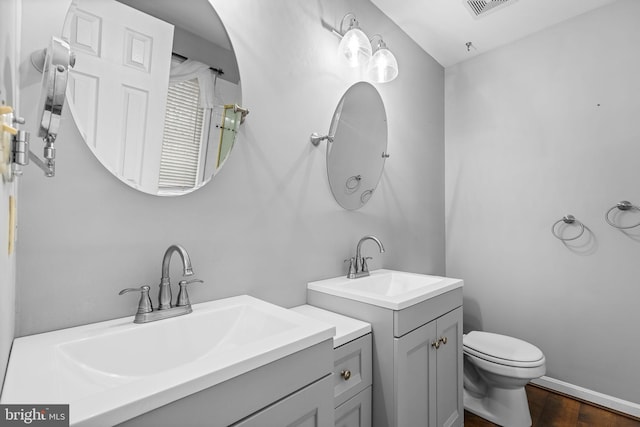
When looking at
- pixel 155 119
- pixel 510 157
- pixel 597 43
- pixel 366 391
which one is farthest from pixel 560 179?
pixel 155 119

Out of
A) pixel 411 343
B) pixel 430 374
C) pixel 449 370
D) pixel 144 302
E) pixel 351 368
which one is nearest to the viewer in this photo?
pixel 144 302

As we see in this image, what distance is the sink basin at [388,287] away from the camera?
4.03ft

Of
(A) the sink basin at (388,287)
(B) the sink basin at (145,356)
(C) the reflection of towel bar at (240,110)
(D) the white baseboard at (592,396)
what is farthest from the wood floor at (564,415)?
(C) the reflection of towel bar at (240,110)

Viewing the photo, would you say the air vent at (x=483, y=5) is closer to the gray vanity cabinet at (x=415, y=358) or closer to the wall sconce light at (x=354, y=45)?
the wall sconce light at (x=354, y=45)

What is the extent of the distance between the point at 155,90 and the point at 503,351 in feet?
7.04

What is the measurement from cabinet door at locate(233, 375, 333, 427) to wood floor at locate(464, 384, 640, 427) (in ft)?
4.59

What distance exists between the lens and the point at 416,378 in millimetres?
1286

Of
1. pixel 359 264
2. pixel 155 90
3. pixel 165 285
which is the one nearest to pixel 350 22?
pixel 155 90

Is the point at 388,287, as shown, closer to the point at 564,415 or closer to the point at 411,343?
the point at 411,343

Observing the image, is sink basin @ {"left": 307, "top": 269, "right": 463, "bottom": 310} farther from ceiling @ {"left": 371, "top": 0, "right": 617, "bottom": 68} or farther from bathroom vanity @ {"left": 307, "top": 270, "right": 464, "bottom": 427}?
ceiling @ {"left": 371, "top": 0, "right": 617, "bottom": 68}

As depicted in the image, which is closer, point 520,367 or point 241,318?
point 241,318

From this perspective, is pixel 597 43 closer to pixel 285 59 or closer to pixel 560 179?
pixel 560 179

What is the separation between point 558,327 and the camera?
208 cm

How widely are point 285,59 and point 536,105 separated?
1872 mm
